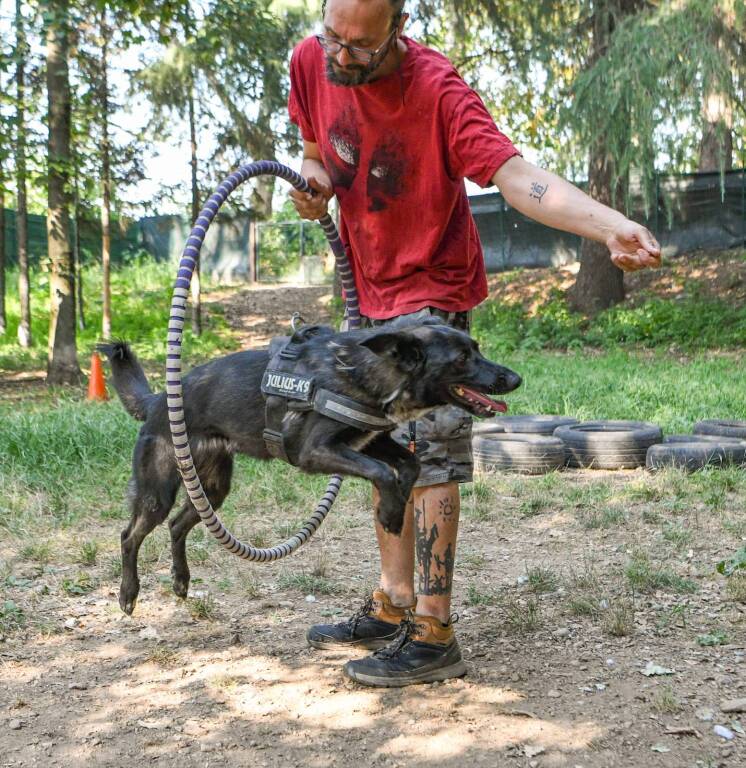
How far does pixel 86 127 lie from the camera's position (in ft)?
45.1

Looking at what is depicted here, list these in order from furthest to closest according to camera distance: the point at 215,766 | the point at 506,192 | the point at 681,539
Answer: the point at 681,539 < the point at 506,192 < the point at 215,766

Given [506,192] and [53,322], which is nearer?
[506,192]

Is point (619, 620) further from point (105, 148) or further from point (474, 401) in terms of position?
point (105, 148)

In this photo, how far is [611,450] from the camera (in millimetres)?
6930

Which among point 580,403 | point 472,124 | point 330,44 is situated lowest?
point 580,403

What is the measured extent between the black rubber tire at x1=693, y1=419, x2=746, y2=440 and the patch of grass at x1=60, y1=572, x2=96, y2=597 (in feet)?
17.0

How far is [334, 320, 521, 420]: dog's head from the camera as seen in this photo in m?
3.29

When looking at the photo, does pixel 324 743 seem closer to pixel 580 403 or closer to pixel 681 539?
pixel 681 539

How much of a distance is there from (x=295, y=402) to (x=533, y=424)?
4872 millimetres

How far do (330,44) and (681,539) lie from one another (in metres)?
3.42

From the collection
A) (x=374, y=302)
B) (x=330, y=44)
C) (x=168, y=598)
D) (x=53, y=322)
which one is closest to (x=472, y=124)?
(x=330, y=44)

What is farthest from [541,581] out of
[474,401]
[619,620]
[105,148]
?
[105,148]

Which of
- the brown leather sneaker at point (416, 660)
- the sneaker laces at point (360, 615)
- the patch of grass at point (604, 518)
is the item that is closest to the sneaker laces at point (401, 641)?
the brown leather sneaker at point (416, 660)

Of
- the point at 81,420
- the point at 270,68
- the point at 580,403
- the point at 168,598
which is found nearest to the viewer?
the point at 168,598
